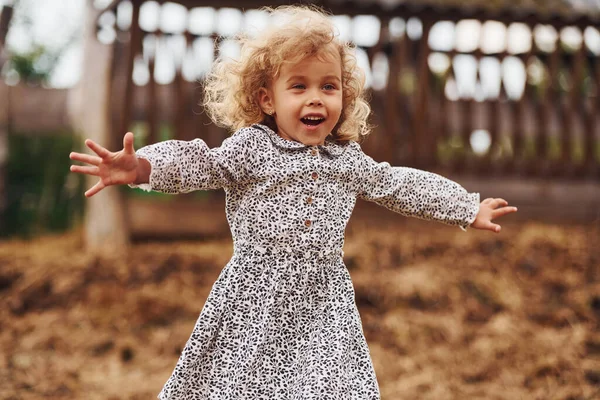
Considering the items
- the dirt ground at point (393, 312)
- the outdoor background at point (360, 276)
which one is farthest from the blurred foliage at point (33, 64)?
the dirt ground at point (393, 312)

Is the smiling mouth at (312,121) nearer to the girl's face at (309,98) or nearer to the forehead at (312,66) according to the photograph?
the girl's face at (309,98)

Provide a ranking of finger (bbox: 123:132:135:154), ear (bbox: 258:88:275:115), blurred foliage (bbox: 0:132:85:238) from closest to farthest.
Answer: finger (bbox: 123:132:135:154) < ear (bbox: 258:88:275:115) < blurred foliage (bbox: 0:132:85:238)

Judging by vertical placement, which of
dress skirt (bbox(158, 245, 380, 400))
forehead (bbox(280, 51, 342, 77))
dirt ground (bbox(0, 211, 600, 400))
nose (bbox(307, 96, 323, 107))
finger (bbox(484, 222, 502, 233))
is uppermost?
forehead (bbox(280, 51, 342, 77))

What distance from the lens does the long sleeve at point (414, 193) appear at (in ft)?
7.84

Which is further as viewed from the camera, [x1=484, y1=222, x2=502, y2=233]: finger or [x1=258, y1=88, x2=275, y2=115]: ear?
[x1=484, y1=222, x2=502, y2=233]: finger

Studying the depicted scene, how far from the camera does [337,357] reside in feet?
7.18

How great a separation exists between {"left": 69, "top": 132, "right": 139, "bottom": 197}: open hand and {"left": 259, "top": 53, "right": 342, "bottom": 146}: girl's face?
51cm

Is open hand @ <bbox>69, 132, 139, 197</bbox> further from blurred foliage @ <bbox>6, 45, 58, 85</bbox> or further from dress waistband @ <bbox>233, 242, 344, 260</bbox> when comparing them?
blurred foliage @ <bbox>6, 45, 58, 85</bbox>

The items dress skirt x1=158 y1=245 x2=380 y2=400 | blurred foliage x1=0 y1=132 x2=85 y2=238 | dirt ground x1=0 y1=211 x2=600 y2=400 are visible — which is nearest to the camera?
dress skirt x1=158 y1=245 x2=380 y2=400

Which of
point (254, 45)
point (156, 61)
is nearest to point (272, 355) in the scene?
point (254, 45)

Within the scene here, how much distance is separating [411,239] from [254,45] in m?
4.05

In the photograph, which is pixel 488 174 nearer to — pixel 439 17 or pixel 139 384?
pixel 439 17

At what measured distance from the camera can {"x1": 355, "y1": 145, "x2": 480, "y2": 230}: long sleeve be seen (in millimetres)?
2391

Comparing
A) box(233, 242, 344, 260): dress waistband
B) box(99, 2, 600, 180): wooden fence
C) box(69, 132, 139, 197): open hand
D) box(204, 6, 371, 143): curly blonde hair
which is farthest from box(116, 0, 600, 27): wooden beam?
box(69, 132, 139, 197): open hand
